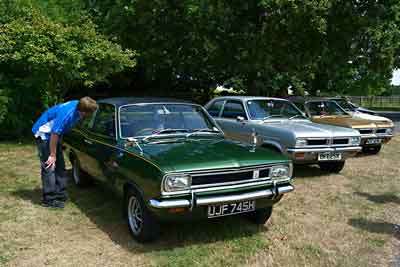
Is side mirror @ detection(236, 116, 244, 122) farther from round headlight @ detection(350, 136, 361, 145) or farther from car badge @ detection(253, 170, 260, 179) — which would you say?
car badge @ detection(253, 170, 260, 179)

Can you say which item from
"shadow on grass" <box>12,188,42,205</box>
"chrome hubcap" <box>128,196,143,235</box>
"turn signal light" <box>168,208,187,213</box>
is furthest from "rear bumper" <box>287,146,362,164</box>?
"shadow on grass" <box>12,188,42,205</box>

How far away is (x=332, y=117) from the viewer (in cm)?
1024

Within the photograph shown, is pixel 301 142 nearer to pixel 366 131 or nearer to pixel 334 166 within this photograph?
pixel 334 166

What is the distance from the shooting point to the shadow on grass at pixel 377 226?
195 inches

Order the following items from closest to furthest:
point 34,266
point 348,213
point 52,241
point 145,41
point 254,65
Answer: point 34,266 → point 52,241 → point 348,213 → point 254,65 → point 145,41

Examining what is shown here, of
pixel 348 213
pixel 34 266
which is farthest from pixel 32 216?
pixel 348 213

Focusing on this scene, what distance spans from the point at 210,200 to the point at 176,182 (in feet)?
1.32

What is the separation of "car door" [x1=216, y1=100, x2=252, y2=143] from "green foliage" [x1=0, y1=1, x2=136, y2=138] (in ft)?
14.7

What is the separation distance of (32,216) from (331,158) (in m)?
5.29

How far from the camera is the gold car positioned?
380 inches

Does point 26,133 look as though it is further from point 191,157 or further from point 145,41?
point 191,157

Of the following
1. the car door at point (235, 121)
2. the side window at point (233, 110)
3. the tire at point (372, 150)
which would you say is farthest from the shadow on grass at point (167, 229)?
the tire at point (372, 150)

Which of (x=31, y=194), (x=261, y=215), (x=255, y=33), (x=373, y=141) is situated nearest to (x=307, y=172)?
(x=373, y=141)

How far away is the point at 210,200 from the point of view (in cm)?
395
